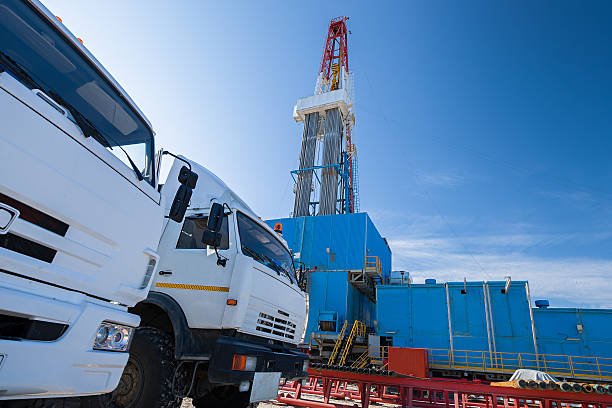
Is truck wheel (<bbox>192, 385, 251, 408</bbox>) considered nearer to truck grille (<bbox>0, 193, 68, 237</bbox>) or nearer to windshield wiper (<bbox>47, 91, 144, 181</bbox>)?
windshield wiper (<bbox>47, 91, 144, 181</bbox>)

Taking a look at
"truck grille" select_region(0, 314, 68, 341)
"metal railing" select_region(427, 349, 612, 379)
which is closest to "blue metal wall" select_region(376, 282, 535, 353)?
"metal railing" select_region(427, 349, 612, 379)

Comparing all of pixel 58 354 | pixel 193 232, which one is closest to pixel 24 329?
pixel 58 354

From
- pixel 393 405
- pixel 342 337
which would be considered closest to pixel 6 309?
pixel 393 405

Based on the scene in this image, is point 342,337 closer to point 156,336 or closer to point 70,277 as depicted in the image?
point 156,336

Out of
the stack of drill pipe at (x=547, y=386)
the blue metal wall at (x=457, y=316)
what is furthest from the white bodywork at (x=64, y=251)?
the blue metal wall at (x=457, y=316)

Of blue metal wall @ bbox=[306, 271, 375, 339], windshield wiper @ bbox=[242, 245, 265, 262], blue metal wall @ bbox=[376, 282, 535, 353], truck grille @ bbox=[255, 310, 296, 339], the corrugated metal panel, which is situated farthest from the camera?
the corrugated metal panel

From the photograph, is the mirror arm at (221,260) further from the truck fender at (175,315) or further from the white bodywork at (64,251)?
the white bodywork at (64,251)

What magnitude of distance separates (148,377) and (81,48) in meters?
3.46

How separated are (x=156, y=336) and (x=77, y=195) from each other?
2569 millimetres

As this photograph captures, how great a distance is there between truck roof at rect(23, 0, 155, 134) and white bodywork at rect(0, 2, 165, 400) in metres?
0.03

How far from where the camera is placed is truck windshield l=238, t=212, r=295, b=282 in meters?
4.87

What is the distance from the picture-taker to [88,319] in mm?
2113

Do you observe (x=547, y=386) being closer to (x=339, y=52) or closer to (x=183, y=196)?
(x=183, y=196)

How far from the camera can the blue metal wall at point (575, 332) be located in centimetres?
1501
